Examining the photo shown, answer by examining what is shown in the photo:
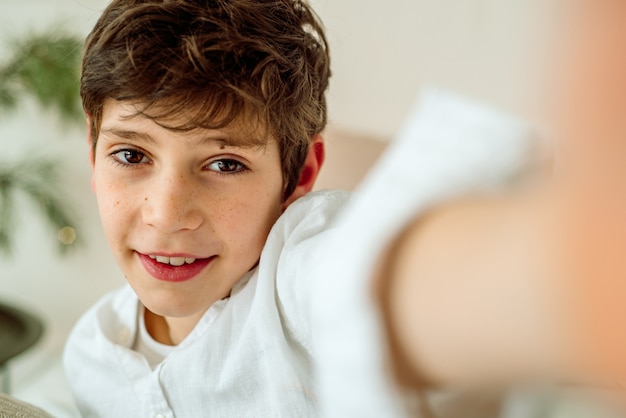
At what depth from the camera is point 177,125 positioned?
24.7 inches

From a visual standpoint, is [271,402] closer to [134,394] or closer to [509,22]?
[134,394]

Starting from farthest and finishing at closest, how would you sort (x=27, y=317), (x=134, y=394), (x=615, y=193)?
(x=27, y=317)
(x=134, y=394)
(x=615, y=193)

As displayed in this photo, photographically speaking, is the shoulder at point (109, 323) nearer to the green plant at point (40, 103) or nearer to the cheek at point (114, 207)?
the cheek at point (114, 207)

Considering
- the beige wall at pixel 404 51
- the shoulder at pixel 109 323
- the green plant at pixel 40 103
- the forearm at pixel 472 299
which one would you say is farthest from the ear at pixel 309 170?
the green plant at pixel 40 103

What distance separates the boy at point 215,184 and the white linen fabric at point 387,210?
18cm

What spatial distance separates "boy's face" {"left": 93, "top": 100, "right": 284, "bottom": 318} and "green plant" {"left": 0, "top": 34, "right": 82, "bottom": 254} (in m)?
0.94

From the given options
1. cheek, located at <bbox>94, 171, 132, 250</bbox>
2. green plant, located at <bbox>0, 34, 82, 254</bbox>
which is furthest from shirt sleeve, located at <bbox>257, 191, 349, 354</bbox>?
green plant, located at <bbox>0, 34, 82, 254</bbox>

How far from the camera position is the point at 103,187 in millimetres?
705

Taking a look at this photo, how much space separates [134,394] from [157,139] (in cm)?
32

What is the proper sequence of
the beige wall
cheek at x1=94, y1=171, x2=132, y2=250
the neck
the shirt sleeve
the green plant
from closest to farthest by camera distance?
the shirt sleeve, cheek at x1=94, y1=171, x2=132, y2=250, the neck, the beige wall, the green plant

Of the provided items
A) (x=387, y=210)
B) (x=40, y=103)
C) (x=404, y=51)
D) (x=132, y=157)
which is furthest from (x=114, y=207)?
(x=40, y=103)

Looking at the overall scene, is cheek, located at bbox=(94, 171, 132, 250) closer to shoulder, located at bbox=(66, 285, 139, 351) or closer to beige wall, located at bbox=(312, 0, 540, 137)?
shoulder, located at bbox=(66, 285, 139, 351)

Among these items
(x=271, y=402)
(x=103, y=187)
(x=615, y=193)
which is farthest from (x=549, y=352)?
(x=103, y=187)

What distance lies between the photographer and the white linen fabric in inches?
13.9
